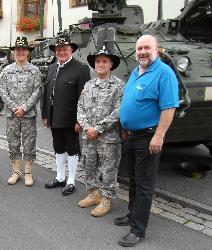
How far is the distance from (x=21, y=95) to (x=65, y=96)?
27.3 inches

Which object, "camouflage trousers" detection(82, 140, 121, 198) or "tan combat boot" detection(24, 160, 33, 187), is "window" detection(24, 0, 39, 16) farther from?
"camouflage trousers" detection(82, 140, 121, 198)

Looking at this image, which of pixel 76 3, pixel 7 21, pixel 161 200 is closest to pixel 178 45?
pixel 161 200

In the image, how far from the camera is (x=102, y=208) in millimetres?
4922

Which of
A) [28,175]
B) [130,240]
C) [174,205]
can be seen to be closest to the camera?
[130,240]

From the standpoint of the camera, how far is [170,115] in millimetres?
3873

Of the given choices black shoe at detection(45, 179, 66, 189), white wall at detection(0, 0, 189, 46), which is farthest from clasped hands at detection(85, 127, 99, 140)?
white wall at detection(0, 0, 189, 46)

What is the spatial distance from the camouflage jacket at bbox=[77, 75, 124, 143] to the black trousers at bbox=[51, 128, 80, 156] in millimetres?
731

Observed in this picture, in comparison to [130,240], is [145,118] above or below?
above

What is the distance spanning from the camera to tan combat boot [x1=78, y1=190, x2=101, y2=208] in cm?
516

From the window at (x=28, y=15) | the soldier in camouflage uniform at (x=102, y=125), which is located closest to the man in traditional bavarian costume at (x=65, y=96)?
the soldier in camouflage uniform at (x=102, y=125)

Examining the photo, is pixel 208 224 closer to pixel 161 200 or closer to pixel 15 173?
pixel 161 200

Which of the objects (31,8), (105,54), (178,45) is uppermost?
(31,8)

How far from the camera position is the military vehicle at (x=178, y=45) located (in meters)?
5.38

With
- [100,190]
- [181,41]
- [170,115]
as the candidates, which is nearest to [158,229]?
[100,190]
